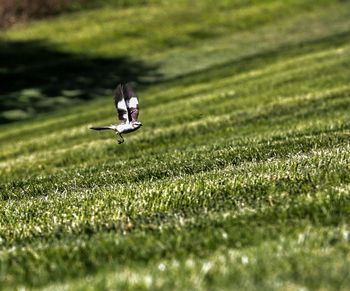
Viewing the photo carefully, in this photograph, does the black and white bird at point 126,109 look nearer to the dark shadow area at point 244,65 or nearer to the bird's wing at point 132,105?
the bird's wing at point 132,105

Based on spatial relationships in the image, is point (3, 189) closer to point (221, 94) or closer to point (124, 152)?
point (124, 152)

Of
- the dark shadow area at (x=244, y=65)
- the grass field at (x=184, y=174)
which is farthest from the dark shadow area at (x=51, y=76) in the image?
the dark shadow area at (x=244, y=65)

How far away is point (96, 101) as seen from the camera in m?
42.2

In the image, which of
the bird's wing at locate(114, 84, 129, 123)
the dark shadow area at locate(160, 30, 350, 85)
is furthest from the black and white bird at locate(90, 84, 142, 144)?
the dark shadow area at locate(160, 30, 350, 85)

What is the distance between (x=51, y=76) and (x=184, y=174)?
1587 inches

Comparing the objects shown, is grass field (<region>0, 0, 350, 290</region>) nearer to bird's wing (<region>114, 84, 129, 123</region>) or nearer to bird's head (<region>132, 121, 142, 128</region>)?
bird's head (<region>132, 121, 142, 128</region>)

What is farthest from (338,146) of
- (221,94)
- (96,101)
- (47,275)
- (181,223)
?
(96,101)

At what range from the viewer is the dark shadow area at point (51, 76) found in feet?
144

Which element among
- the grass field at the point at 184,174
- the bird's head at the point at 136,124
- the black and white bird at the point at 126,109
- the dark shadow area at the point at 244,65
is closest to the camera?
the grass field at the point at 184,174

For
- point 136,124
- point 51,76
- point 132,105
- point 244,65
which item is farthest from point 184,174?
point 51,76

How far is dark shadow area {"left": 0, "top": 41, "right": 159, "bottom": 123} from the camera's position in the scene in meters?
43.8

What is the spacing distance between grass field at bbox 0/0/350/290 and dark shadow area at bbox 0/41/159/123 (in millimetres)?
239

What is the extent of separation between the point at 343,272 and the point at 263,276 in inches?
30.2

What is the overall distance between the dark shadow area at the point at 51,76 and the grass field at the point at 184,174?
24cm
